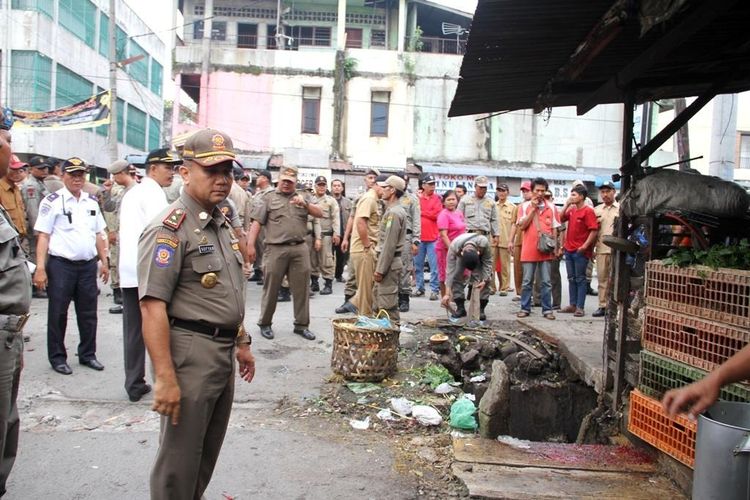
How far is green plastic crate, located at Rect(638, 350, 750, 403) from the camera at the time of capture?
3.47 metres

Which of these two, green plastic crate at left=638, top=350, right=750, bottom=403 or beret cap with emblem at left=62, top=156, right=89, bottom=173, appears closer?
green plastic crate at left=638, top=350, right=750, bottom=403

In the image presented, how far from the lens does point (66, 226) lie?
5.59 m

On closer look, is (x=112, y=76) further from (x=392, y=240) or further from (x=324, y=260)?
(x=392, y=240)

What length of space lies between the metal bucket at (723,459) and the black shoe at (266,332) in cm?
506

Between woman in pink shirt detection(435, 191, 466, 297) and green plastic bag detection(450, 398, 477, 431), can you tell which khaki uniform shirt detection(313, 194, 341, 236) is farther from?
green plastic bag detection(450, 398, 477, 431)

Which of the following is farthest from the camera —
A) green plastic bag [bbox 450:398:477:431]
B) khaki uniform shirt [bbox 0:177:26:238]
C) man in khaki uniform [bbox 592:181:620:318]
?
man in khaki uniform [bbox 592:181:620:318]

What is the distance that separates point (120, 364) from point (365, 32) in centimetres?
2350

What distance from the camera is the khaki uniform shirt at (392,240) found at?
23.1 ft

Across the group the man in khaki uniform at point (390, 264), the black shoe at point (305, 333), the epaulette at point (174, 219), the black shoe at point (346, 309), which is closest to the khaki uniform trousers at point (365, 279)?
the man in khaki uniform at point (390, 264)

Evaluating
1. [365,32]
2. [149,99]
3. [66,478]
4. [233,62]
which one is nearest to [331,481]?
[66,478]

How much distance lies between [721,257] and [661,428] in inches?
46.3

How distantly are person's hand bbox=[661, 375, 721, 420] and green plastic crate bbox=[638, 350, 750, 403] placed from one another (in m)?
1.51

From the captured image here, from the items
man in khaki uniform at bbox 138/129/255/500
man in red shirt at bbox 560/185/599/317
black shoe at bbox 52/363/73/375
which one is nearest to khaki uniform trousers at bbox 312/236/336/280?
man in red shirt at bbox 560/185/599/317

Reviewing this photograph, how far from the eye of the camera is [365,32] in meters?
26.8
